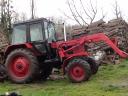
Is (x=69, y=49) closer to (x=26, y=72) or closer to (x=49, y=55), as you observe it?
(x=49, y=55)

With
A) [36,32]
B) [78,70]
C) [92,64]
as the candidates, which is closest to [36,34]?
[36,32]

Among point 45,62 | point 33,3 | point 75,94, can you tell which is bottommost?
point 75,94

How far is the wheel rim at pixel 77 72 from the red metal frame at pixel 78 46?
510 mm

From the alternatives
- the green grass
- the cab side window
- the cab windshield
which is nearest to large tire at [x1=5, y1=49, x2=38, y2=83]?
the green grass

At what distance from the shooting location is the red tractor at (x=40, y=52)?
14492mm

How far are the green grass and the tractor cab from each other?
1.49 m

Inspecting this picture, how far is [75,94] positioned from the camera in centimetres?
1112

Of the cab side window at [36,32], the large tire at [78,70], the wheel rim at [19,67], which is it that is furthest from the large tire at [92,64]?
the wheel rim at [19,67]

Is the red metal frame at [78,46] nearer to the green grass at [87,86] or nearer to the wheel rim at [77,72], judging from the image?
the wheel rim at [77,72]

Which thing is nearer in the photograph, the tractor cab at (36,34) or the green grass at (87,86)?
the green grass at (87,86)

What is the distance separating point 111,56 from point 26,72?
7.80m

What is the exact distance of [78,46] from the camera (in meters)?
14.8

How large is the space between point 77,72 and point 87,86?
137 cm

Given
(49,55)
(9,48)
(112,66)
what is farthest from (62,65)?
(112,66)
